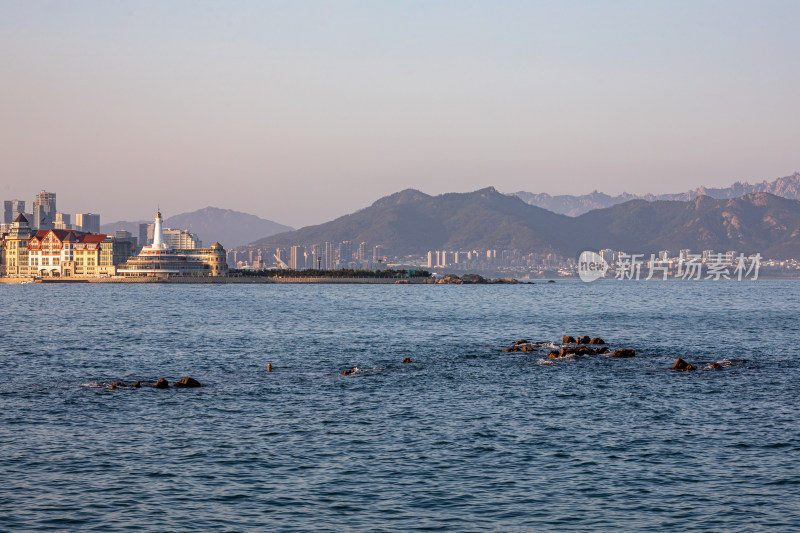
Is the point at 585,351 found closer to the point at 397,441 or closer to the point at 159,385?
the point at 159,385

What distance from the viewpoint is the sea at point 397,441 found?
22078mm

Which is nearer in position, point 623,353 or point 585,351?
point 623,353

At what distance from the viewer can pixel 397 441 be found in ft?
100

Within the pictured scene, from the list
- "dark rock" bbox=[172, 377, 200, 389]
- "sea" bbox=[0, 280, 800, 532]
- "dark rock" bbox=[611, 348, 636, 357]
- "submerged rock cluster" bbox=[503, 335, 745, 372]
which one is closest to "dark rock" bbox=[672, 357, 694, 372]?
"submerged rock cluster" bbox=[503, 335, 745, 372]

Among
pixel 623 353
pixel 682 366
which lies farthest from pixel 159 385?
pixel 623 353

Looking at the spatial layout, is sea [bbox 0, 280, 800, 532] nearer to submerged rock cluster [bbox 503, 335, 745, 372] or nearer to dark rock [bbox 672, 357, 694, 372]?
dark rock [bbox 672, 357, 694, 372]

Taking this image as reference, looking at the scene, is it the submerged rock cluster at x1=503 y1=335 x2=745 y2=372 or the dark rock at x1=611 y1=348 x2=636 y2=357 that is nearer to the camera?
the submerged rock cluster at x1=503 y1=335 x2=745 y2=372

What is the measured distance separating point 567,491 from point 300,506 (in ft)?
26.3

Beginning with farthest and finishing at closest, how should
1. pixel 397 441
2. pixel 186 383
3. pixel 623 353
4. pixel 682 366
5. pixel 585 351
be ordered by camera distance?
1. pixel 585 351
2. pixel 623 353
3. pixel 682 366
4. pixel 186 383
5. pixel 397 441

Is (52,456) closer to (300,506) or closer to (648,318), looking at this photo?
(300,506)

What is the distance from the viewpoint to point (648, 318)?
371 feet

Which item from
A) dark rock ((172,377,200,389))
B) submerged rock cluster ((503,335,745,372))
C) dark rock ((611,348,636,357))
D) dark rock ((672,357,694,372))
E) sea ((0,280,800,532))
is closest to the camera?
sea ((0,280,800,532))

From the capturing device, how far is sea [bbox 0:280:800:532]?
22.1m

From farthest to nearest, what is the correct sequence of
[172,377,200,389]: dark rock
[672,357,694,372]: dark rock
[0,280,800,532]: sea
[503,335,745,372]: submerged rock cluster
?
[503,335,745,372]: submerged rock cluster, [672,357,694,372]: dark rock, [172,377,200,389]: dark rock, [0,280,800,532]: sea
